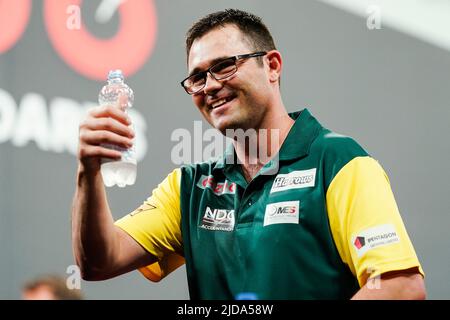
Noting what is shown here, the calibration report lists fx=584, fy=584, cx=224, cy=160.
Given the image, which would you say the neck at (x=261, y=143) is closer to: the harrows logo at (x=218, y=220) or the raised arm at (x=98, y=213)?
the harrows logo at (x=218, y=220)

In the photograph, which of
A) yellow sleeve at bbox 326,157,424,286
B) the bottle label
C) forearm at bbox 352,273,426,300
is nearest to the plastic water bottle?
the bottle label

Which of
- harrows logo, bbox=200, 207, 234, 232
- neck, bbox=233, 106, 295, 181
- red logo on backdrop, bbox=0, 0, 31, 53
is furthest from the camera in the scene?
red logo on backdrop, bbox=0, 0, 31, 53

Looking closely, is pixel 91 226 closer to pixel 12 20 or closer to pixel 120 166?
pixel 120 166

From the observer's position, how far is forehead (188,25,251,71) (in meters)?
1.86

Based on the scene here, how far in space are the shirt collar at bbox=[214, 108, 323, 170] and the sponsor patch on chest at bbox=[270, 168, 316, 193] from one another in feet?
0.20

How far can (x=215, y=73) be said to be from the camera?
72.8 inches

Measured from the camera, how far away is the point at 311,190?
1.64 metres

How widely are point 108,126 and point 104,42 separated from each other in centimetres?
219

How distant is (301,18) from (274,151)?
6.23 feet

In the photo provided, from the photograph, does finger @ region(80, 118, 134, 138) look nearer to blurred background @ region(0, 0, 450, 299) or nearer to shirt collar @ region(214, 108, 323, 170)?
shirt collar @ region(214, 108, 323, 170)

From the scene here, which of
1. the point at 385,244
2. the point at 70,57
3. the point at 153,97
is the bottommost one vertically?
the point at 385,244

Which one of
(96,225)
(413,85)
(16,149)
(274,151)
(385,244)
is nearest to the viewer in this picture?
(385,244)

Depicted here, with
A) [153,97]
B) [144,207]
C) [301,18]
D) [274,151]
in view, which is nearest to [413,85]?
[301,18]

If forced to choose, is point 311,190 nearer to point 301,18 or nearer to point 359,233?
point 359,233
